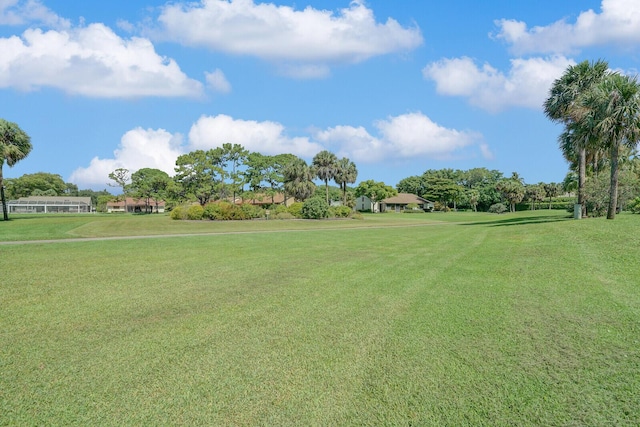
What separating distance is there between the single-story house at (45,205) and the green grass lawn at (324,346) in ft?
376

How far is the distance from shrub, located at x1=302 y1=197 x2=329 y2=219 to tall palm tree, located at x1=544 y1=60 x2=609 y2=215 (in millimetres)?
22462

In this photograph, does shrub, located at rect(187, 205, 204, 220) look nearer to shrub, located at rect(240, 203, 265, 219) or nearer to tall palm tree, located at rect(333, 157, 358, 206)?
shrub, located at rect(240, 203, 265, 219)

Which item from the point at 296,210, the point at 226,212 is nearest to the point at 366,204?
the point at 296,210

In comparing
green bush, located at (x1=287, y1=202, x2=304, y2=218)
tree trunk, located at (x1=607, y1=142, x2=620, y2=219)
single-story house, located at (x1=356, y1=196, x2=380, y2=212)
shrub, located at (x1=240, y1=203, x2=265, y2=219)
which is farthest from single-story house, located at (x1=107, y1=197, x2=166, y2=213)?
tree trunk, located at (x1=607, y1=142, x2=620, y2=219)

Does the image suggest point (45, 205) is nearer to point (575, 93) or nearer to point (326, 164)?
Result: point (326, 164)

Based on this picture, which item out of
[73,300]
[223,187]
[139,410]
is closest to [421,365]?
[139,410]

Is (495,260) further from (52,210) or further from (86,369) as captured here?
(52,210)

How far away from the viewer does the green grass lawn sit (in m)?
3.47

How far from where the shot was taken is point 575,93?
86.4 ft

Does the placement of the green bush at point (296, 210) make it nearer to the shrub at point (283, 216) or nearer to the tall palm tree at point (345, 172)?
the shrub at point (283, 216)

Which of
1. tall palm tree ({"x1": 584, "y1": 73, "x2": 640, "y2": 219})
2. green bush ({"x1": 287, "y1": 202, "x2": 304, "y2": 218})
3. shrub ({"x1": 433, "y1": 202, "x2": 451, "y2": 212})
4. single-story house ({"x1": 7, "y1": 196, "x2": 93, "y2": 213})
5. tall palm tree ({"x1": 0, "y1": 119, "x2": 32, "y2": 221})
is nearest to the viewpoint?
tall palm tree ({"x1": 584, "y1": 73, "x2": 640, "y2": 219})

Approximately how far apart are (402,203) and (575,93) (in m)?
59.6

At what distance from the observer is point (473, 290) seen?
7.65 metres

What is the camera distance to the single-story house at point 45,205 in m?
102
